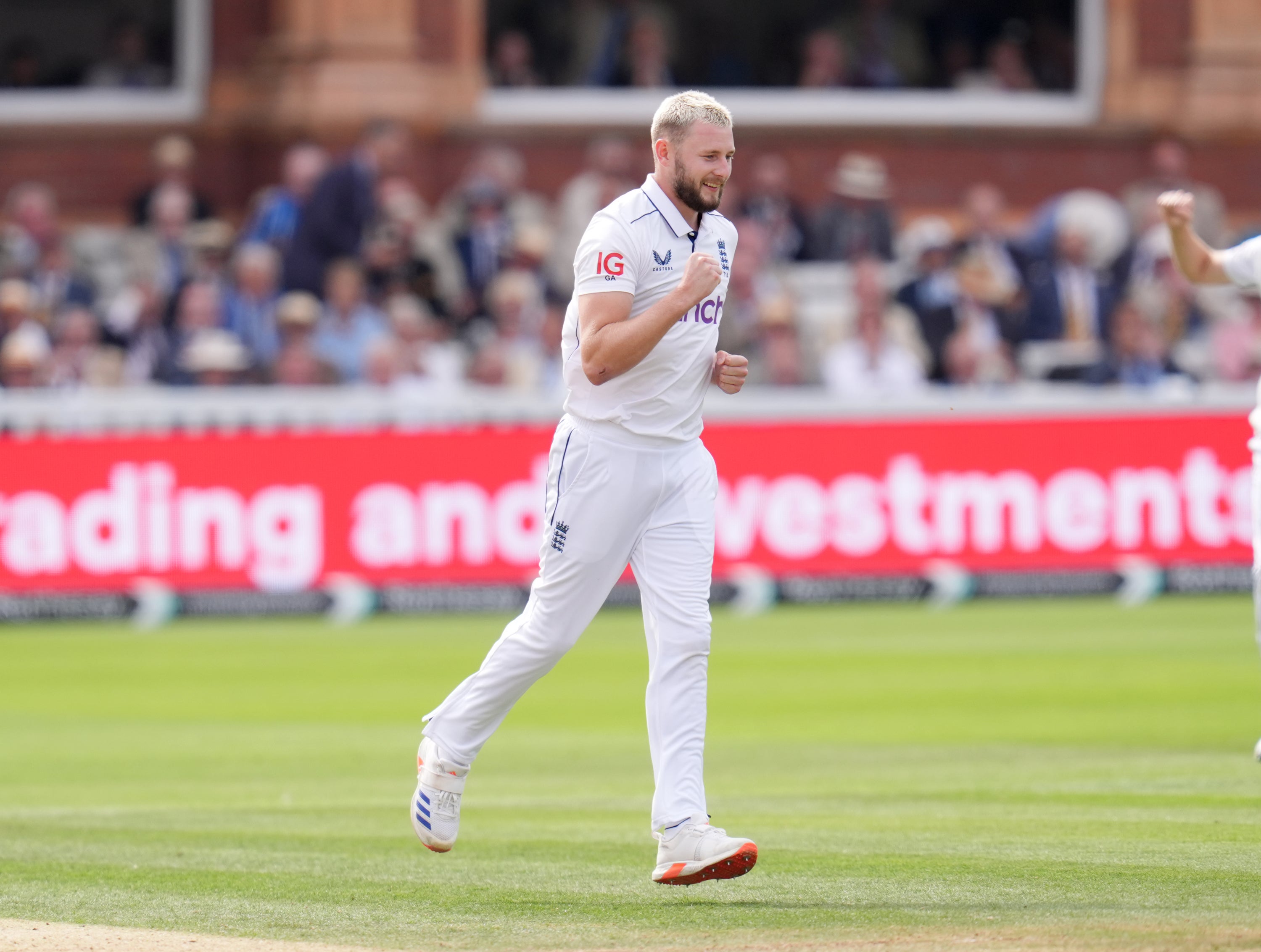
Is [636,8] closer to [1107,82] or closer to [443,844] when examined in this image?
[1107,82]

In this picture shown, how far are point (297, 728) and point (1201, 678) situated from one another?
199 inches

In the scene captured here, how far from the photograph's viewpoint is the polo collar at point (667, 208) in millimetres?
6816

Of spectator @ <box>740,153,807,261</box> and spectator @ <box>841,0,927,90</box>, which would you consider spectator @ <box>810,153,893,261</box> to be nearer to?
spectator @ <box>740,153,807,261</box>

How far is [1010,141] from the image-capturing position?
2388cm

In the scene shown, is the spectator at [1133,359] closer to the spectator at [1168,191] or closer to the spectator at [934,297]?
the spectator at [934,297]

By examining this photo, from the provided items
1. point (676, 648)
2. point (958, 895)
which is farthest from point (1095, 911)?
point (676, 648)

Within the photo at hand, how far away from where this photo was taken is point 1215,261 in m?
8.50

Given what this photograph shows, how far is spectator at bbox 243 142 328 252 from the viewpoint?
1869 cm

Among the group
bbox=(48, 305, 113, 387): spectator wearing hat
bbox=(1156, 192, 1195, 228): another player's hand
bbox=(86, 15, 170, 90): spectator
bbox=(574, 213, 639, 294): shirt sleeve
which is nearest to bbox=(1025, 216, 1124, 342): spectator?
bbox=(48, 305, 113, 387): spectator wearing hat

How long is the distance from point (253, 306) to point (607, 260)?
11347 millimetres

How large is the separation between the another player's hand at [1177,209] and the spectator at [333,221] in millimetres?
11087

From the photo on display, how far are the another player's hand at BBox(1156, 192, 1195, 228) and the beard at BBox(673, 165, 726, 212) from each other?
2017 mm

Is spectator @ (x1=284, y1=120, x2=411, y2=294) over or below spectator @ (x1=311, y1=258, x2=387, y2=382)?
over

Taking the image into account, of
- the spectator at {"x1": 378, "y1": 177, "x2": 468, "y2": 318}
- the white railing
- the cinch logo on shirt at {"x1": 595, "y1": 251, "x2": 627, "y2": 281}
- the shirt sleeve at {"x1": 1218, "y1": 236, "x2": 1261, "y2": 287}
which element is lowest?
the white railing
